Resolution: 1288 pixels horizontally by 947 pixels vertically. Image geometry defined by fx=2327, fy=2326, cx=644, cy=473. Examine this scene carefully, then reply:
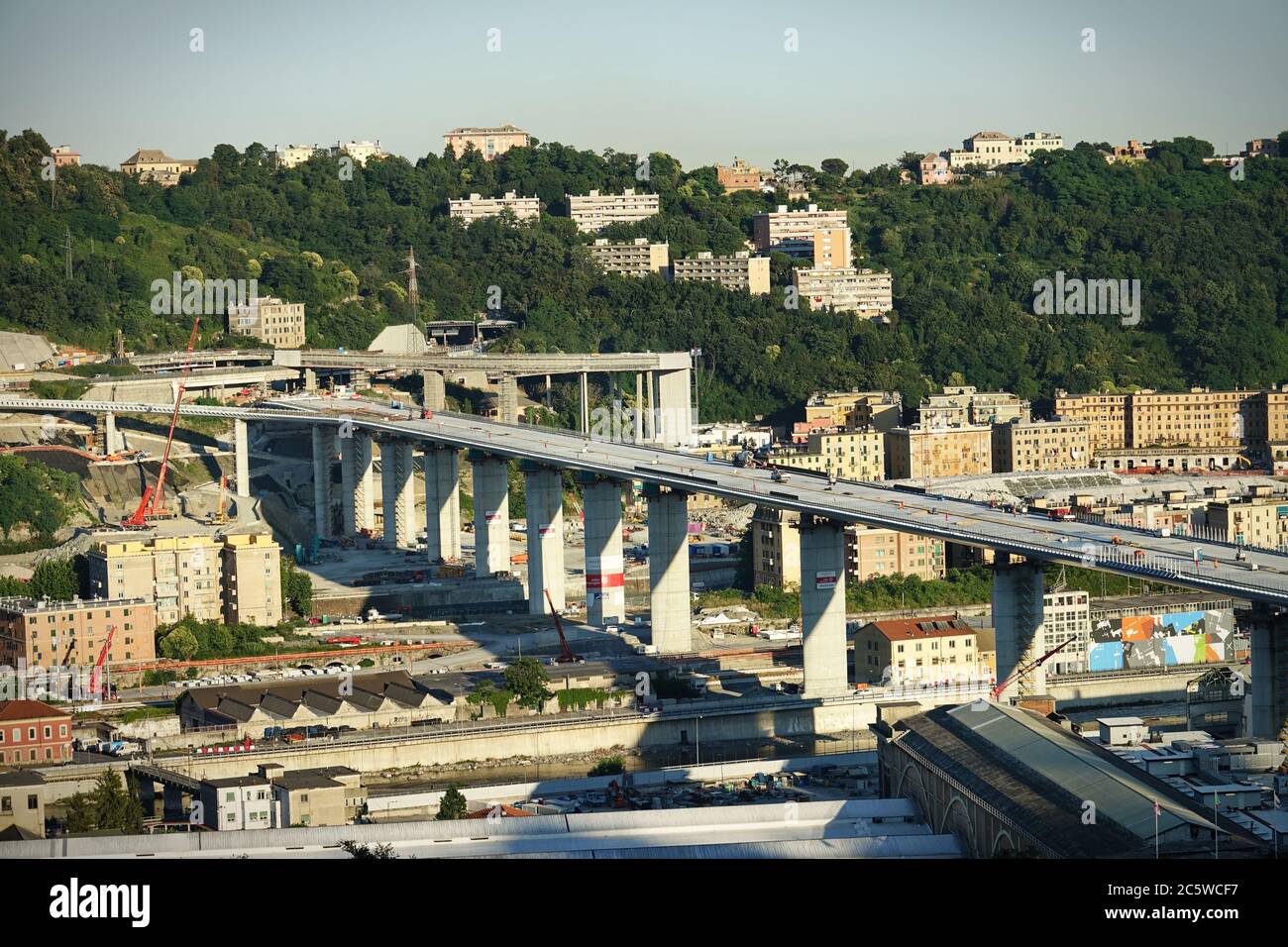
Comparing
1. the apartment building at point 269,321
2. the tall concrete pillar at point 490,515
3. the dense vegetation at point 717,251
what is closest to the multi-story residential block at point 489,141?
the dense vegetation at point 717,251

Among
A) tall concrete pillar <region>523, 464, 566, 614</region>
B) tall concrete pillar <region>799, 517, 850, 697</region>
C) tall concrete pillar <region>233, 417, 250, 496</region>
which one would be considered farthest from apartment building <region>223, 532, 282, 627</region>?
tall concrete pillar <region>233, 417, 250, 496</region>

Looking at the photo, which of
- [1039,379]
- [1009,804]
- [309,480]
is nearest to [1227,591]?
[1009,804]

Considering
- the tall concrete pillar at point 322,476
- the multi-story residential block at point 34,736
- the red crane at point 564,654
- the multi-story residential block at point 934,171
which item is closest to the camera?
the multi-story residential block at point 34,736

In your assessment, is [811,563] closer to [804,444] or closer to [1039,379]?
[804,444]

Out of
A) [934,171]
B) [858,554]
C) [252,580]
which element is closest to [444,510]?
[252,580]

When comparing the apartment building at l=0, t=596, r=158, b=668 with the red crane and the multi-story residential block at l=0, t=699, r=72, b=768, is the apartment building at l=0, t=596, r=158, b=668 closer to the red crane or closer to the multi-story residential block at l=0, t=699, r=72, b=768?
the multi-story residential block at l=0, t=699, r=72, b=768

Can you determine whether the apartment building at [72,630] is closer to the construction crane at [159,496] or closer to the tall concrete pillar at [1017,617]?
the construction crane at [159,496]
